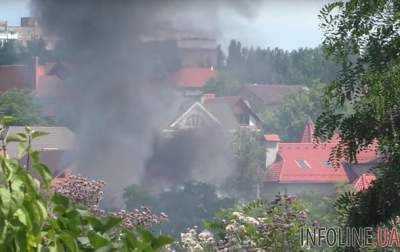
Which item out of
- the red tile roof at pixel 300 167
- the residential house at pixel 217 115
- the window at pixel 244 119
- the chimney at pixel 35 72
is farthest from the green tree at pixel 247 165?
the chimney at pixel 35 72

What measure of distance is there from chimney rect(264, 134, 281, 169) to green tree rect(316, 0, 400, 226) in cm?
5542

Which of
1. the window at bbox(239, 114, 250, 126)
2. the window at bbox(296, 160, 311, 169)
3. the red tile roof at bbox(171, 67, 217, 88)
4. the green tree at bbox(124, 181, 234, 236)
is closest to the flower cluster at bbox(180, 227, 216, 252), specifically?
the green tree at bbox(124, 181, 234, 236)

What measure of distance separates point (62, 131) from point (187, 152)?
6.87m

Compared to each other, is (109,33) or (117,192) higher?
(109,33)

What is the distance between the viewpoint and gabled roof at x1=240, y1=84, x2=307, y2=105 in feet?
271

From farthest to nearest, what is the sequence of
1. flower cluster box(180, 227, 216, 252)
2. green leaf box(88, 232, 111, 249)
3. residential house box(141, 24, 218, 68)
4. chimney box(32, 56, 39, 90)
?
chimney box(32, 56, 39, 90), residential house box(141, 24, 218, 68), flower cluster box(180, 227, 216, 252), green leaf box(88, 232, 111, 249)

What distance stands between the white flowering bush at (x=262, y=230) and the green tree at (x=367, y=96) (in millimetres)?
432

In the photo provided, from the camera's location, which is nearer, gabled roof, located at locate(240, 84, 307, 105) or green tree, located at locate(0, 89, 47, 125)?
green tree, located at locate(0, 89, 47, 125)

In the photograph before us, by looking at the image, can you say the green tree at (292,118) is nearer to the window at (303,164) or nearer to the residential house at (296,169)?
the residential house at (296,169)

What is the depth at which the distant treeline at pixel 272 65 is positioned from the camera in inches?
2734

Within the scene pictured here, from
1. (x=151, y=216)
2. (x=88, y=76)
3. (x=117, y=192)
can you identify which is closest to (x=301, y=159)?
(x=88, y=76)

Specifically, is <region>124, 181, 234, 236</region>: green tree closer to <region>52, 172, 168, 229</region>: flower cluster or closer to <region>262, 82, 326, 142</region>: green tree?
<region>52, 172, 168, 229</region>: flower cluster

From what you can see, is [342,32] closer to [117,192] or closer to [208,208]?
[208,208]

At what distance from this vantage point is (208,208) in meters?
38.9
